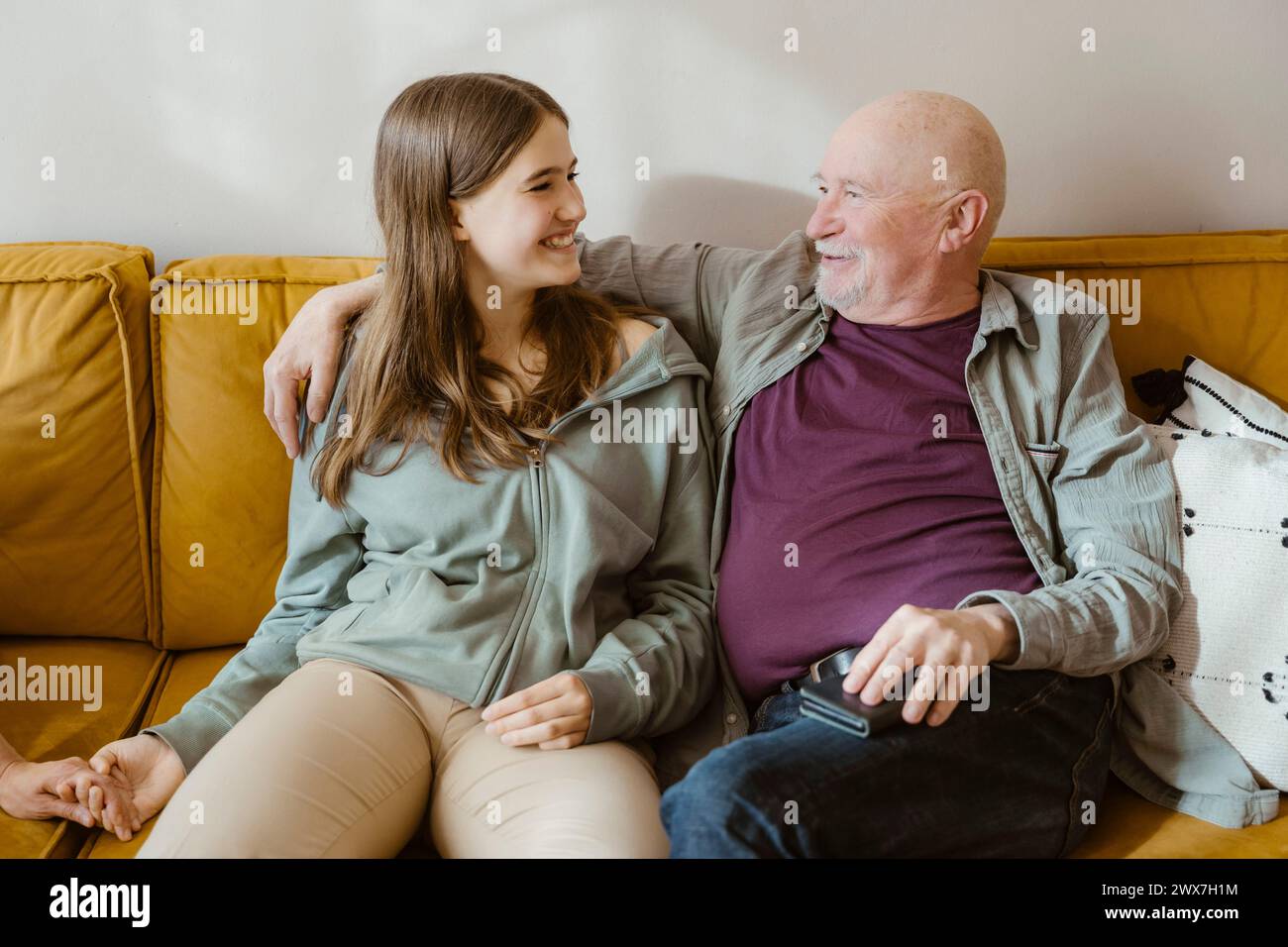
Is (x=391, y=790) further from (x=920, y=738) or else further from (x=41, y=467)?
(x=41, y=467)

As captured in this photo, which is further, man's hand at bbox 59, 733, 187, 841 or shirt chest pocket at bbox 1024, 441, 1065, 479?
shirt chest pocket at bbox 1024, 441, 1065, 479

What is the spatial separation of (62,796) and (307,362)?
62 cm

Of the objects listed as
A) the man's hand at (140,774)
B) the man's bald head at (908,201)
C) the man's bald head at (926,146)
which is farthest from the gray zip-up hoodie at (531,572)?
the man's bald head at (926,146)

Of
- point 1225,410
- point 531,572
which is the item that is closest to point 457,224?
point 531,572

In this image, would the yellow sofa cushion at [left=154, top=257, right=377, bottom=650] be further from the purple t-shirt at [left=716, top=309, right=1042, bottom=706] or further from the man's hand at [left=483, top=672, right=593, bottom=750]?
the purple t-shirt at [left=716, top=309, right=1042, bottom=706]

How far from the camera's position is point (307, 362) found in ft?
5.16

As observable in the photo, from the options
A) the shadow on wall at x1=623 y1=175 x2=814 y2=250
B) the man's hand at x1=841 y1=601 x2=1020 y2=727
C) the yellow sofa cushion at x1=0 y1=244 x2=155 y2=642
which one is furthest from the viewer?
the shadow on wall at x1=623 y1=175 x2=814 y2=250

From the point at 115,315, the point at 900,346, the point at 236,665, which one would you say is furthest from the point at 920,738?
the point at 115,315

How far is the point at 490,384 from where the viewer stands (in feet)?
5.17

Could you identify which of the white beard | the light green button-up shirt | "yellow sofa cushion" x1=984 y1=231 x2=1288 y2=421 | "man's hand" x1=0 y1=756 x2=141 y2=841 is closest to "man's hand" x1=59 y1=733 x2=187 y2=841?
"man's hand" x1=0 y1=756 x2=141 y2=841

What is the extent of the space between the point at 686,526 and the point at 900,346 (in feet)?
1.32

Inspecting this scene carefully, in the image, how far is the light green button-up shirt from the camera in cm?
141

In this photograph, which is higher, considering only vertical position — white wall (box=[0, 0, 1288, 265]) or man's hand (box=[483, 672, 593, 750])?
white wall (box=[0, 0, 1288, 265])

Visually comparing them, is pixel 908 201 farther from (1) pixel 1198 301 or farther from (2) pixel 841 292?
(1) pixel 1198 301
